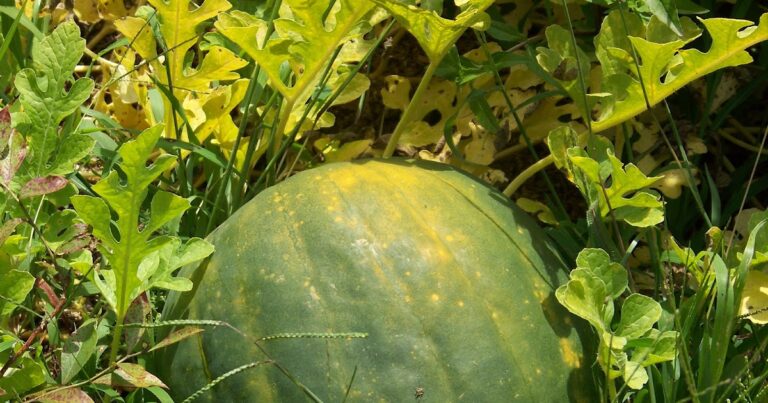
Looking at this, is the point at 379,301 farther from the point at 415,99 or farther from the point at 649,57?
the point at 649,57

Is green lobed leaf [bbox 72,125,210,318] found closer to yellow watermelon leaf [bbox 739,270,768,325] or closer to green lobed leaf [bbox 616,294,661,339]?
green lobed leaf [bbox 616,294,661,339]

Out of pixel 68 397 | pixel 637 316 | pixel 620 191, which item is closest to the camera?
pixel 68 397

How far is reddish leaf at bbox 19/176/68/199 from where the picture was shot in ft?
6.46

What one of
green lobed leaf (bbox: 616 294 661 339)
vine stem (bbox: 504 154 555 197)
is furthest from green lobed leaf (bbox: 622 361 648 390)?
vine stem (bbox: 504 154 555 197)

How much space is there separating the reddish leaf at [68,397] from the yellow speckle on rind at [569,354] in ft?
2.71

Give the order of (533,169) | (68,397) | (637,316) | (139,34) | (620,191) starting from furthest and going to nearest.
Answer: (139,34), (533,169), (620,191), (637,316), (68,397)

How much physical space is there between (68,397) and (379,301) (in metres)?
0.55

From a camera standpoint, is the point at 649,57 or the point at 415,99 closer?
the point at 649,57

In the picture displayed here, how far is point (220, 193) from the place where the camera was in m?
2.35

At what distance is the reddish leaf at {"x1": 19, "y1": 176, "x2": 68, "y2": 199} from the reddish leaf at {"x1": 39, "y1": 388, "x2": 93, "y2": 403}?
0.35 meters

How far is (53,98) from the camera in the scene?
207 cm

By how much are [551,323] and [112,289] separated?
2.60ft

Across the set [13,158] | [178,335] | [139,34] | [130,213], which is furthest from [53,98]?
[178,335]

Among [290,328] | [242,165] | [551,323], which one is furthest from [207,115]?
[551,323]
